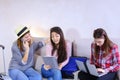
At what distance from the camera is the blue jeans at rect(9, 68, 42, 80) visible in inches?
126

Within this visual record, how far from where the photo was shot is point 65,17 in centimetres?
368

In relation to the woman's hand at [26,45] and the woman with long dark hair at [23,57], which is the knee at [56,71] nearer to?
the woman with long dark hair at [23,57]

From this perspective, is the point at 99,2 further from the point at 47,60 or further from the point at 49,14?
the point at 47,60

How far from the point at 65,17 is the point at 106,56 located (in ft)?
3.53

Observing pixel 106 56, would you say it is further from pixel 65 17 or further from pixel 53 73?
pixel 65 17

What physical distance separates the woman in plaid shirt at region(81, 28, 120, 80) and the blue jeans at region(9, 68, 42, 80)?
749 millimetres

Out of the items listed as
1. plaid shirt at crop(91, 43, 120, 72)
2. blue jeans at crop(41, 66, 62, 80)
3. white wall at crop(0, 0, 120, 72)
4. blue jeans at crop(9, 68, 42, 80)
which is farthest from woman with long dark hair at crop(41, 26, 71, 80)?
plaid shirt at crop(91, 43, 120, 72)

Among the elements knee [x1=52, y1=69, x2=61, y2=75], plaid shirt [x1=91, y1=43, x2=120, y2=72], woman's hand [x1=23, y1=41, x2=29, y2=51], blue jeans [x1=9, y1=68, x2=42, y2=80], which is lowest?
blue jeans [x1=9, y1=68, x2=42, y2=80]

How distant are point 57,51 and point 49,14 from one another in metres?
0.78

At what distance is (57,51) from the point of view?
3301 millimetres

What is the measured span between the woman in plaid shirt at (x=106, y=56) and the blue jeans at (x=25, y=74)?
2.46 feet

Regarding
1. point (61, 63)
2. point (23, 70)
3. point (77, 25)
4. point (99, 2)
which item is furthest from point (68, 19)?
point (23, 70)

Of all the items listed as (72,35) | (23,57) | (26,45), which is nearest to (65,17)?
(72,35)

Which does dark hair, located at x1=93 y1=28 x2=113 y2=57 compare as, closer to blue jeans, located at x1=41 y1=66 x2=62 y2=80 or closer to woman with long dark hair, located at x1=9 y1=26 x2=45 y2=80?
blue jeans, located at x1=41 y1=66 x2=62 y2=80
